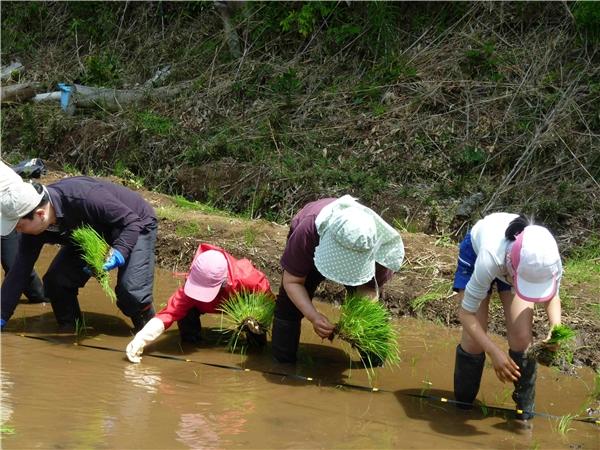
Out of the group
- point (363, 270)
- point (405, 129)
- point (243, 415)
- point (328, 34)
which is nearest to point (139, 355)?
point (243, 415)

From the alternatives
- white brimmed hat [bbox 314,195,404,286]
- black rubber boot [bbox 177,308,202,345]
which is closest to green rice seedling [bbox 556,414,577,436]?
white brimmed hat [bbox 314,195,404,286]

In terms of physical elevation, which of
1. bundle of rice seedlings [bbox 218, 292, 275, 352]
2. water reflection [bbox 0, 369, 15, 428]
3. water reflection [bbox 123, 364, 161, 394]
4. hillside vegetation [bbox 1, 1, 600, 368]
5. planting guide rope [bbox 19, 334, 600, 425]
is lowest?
water reflection [bbox 0, 369, 15, 428]

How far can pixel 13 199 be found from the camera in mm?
4449

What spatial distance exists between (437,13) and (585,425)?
6355 mm

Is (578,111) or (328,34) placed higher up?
(328,34)

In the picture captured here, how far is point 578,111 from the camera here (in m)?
7.98

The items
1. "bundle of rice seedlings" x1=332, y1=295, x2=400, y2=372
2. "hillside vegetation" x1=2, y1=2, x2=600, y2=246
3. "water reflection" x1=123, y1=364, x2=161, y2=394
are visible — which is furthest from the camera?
"hillside vegetation" x1=2, y1=2, x2=600, y2=246

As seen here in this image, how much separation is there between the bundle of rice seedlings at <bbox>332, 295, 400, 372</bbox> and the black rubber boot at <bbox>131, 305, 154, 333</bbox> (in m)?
1.21

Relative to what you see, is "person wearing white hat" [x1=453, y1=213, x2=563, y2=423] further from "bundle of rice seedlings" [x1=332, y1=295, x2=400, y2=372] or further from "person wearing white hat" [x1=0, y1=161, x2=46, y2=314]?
"person wearing white hat" [x1=0, y1=161, x2=46, y2=314]

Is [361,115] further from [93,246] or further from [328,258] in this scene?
[328,258]

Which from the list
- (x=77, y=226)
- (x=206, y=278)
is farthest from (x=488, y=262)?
(x=77, y=226)

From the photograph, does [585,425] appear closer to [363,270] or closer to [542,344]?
[542,344]

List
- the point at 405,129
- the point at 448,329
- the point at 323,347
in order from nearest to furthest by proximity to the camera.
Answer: the point at 323,347 → the point at 448,329 → the point at 405,129

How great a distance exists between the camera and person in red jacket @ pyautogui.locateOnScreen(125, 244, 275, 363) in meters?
4.72
